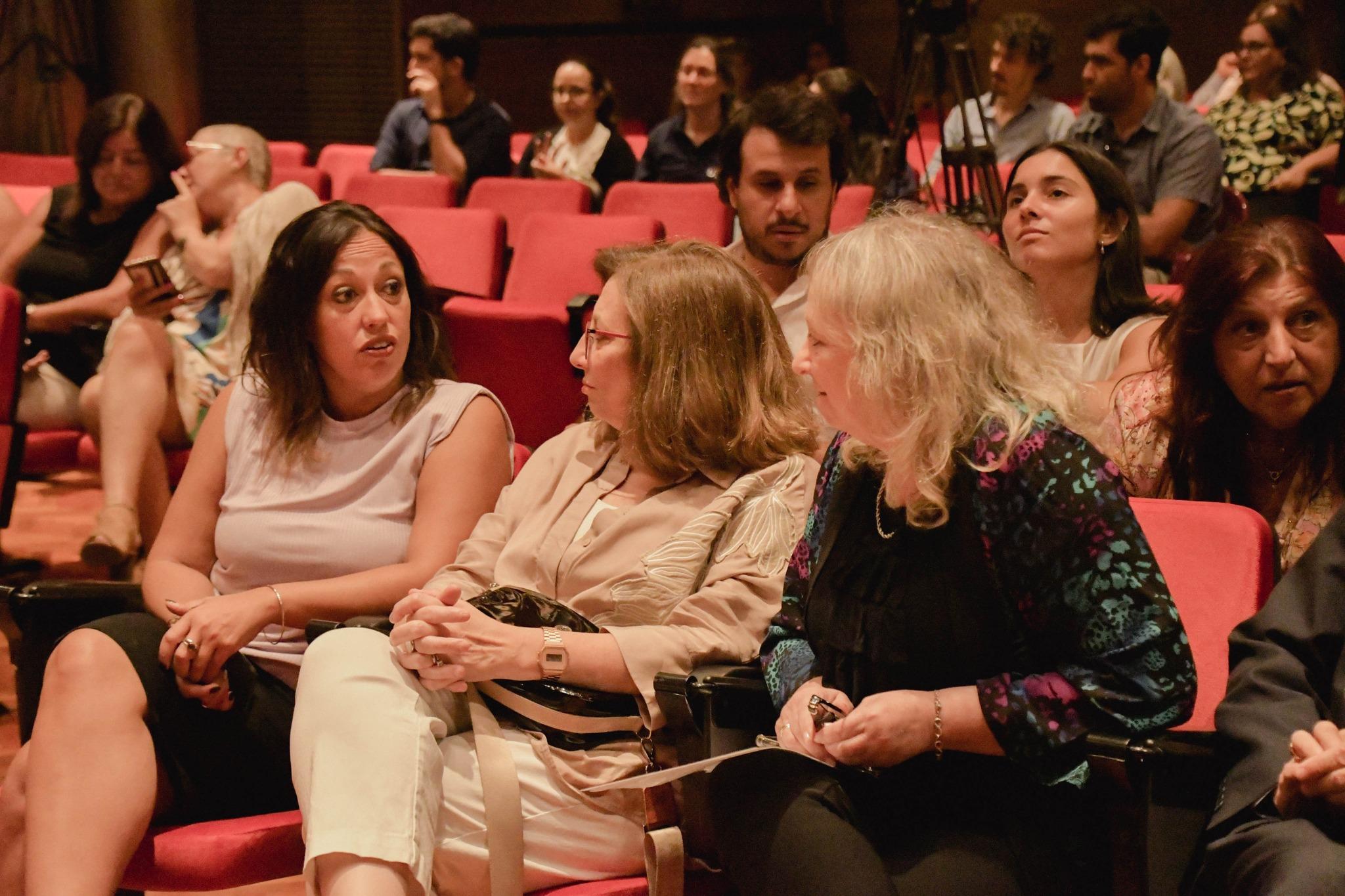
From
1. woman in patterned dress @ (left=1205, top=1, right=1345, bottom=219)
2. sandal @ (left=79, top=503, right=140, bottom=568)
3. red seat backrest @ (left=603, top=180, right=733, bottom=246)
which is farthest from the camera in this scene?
woman in patterned dress @ (left=1205, top=1, right=1345, bottom=219)

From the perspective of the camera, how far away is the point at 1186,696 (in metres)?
1.32

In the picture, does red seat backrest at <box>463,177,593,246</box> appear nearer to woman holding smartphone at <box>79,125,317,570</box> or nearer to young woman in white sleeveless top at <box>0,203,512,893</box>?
woman holding smartphone at <box>79,125,317,570</box>

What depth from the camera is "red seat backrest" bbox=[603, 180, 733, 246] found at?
14.4 feet

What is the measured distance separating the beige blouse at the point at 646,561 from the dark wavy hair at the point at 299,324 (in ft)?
1.02

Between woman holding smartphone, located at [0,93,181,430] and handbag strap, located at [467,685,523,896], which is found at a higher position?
woman holding smartphone, located at [0,93,181,430]

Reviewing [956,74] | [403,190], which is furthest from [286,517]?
[403,190]

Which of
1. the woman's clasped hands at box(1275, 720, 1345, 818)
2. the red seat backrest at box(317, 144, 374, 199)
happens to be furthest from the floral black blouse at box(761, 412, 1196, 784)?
the red seat backrest at box(317, 144, 374, 199)

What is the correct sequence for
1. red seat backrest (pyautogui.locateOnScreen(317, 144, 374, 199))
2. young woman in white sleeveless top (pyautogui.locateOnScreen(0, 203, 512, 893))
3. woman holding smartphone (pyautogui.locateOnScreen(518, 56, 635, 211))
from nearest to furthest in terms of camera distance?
young woman in white sleeveless top (pyautogui.locateOnScreen(0, 203, 512, 893))
woman holding smartphone (pyautogui.locateOnScreen(518, 56, 635, 211))
red seat backrest (pyautogui.locateOnScreen(317, 144, 374, 199))

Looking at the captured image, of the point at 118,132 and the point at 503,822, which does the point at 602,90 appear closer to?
the point at 118,132

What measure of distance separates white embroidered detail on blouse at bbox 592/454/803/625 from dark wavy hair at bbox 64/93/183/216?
2.43m

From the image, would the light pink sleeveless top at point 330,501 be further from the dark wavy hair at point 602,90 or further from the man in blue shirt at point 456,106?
the dark wavy hair at point 602,90

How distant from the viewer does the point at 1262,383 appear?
1842 millimetres

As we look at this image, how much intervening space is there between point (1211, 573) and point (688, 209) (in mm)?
3054

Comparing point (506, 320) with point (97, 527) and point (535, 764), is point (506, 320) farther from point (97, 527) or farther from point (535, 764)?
point (535, 764)
